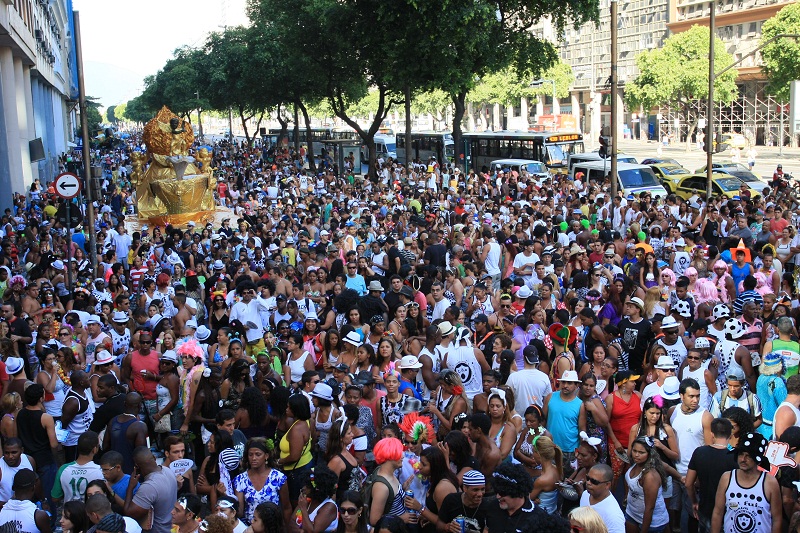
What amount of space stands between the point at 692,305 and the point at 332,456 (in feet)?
19.4

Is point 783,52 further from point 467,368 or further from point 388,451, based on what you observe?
point 388,451

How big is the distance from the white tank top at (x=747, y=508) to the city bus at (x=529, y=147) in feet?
89.8

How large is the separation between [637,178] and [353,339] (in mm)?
18666

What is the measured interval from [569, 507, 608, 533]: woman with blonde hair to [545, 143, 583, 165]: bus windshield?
102ft

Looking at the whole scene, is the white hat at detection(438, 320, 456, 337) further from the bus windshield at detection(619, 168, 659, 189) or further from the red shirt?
the bus windshield at detection(619, 168, 659, 189)

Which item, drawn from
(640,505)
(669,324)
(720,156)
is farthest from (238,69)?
(640,505)

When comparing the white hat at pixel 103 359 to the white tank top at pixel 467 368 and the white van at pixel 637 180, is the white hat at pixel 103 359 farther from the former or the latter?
the white van at pixel 637 180

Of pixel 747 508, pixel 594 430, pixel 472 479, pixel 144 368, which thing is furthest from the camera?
pixel 144 368

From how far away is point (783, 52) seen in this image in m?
49.8

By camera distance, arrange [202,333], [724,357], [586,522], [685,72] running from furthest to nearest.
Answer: [685,72] → [202,333] → [724,357] → [586,522]

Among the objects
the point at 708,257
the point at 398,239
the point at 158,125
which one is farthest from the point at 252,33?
the point at 708,257

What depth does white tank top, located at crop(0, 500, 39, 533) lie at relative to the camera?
6.21m

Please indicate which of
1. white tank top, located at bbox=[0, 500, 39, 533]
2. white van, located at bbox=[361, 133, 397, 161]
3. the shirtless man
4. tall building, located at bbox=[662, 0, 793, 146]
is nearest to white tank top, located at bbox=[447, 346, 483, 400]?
the shirtless man

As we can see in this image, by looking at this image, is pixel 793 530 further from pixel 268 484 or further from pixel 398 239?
pixel 398 239
